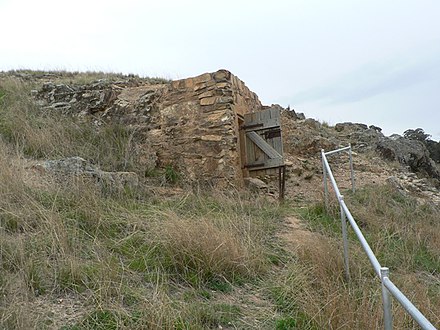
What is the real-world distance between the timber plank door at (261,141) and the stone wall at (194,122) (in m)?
0.26

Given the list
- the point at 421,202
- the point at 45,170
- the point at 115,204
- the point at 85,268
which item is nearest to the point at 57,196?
the point at 115,204

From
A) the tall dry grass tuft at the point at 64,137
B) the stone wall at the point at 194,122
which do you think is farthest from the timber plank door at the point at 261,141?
the tall dry grass tuft at the point at 64,137

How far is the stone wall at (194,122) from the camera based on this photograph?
7.47 metres

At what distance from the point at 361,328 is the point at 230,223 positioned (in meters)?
2.01

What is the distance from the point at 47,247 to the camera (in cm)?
366

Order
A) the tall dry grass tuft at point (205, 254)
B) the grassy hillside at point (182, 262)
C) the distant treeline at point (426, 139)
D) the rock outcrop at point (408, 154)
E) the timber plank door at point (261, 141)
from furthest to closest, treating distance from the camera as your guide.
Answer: the distant treeline at point (426, 139)
the rock outcrop at point (408, 154)
the timber plank door at point (261, 141)
the tall dry grass tuft at point (205, 254)
the grassy hillside at point (182, 262)

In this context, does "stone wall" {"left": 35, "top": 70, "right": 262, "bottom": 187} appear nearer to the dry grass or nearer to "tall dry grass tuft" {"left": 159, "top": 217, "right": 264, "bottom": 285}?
the dry grass

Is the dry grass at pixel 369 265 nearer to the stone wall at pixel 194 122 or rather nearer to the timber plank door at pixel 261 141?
the timber plank door at pixel 261 141

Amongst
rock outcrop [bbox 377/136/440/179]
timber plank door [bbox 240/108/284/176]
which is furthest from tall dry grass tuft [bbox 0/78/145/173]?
rock outcrop [bbox 377/136/440/179]

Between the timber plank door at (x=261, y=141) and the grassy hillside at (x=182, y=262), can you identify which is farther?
the timber plank door at (x=261, y=141)

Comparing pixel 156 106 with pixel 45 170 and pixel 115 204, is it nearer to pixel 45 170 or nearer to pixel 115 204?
pixel 45 170

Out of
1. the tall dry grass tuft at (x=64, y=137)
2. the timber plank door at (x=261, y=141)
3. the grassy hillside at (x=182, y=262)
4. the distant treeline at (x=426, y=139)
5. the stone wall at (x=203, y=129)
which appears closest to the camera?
the grassy hillside at (x=182, y=262)

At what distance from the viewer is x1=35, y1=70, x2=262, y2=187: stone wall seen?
7.47 m

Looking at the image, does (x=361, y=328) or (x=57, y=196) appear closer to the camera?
(x=361, y=328)
